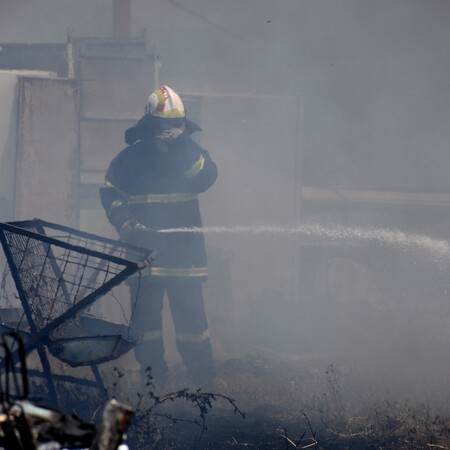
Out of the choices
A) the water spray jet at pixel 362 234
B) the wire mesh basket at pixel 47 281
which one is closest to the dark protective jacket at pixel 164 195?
the wire mesh basket at pixel 47 281

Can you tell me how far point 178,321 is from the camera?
636 centimetres

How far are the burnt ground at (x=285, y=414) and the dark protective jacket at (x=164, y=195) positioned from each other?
3.60 ft

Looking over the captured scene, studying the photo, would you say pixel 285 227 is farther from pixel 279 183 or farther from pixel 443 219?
pixel 443 219

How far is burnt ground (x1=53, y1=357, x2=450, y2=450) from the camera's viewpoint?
4.41m

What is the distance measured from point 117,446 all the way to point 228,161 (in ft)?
26.9

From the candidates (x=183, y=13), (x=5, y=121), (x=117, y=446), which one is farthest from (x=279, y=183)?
(x=183, y=13)

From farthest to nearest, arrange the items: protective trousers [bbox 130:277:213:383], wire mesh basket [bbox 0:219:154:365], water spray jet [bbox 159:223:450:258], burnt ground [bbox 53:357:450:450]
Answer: water spray jet [bbox 159:223:450:258] < protective trousers [bbox 130:277:213:383] < burnt ground [bbox 53:357:450:450] < wire mesh basket [bbox 0:219:154:365]

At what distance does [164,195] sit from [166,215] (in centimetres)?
17

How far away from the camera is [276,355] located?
796 centimetres

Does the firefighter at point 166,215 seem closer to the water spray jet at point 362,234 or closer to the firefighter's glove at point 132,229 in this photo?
the firefighter's glove at point 132,229

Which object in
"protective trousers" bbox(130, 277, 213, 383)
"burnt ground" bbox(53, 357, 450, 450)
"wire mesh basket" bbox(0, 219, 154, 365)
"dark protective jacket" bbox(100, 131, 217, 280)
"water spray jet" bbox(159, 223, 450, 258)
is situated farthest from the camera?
"water spray jet" bbox(159, 223, 450, 258)

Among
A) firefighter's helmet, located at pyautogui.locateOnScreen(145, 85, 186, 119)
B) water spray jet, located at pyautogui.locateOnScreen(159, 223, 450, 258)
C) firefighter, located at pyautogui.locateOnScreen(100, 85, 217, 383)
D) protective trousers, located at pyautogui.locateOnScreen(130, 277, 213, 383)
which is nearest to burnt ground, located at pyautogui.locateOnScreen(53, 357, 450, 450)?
protective trousers, located at pyautogui.locateOnScreen(130, 277, 213, 383)

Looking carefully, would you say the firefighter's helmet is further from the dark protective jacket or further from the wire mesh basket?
the wire mesh basket

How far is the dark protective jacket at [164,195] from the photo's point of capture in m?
6.34
